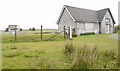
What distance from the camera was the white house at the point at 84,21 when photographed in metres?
22.2

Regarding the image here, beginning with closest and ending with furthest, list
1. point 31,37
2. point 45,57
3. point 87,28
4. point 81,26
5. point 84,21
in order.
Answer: point 45,57 < point 31,37 < point 81,26 < point 84,21 < point 87,28

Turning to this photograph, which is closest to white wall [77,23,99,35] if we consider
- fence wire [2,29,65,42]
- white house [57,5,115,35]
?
white house [57,5,115,35]

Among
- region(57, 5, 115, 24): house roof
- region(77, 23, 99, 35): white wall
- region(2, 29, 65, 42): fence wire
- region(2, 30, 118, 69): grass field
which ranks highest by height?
region(57, 5, 115, 24): house roof

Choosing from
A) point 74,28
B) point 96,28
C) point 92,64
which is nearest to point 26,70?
point 92,64

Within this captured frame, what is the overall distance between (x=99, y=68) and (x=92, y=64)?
1.19 feet

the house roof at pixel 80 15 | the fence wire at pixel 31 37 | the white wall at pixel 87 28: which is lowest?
the fence wire at pixel 31 37

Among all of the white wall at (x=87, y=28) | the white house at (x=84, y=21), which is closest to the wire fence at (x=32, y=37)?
the white house at (x=84, y=21)

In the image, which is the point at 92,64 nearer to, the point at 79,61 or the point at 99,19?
the point at 79,61

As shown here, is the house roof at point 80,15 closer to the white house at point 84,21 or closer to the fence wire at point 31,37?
the white house at point 84,21

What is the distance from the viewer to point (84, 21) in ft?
75.4

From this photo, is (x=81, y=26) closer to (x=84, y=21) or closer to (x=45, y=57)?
(x=84, y=21)

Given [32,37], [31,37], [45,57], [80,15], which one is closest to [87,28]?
[80,15]

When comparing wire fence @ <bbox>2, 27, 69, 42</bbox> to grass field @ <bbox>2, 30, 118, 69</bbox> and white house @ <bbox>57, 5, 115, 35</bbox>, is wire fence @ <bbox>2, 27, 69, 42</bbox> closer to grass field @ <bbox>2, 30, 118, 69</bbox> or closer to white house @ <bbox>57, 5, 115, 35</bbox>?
grass field @ <bbox>2, 30, 118, 69</bbox>

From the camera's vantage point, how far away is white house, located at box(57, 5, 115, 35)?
2223cm
